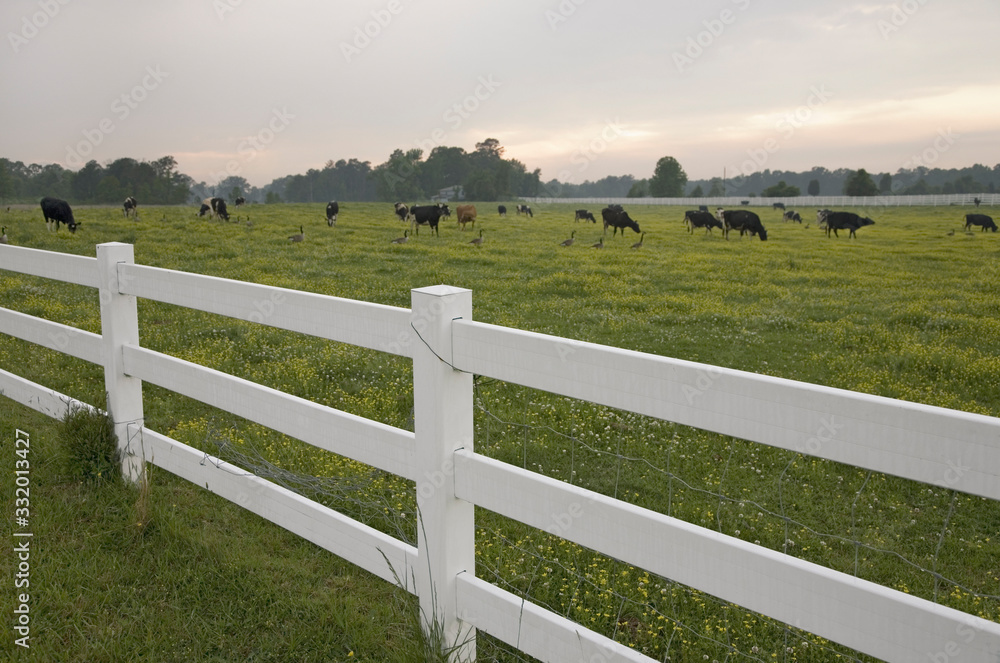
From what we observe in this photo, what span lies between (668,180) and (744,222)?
101 metres

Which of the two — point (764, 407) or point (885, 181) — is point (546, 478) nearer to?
point (764, 407)

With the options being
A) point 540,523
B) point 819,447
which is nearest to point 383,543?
point 540,523

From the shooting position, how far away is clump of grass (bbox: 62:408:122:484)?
536 cm

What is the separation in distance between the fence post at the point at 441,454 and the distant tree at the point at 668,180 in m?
139

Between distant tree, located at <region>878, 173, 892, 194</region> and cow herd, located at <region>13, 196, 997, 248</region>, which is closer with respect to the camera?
cow herd, located at <region>13, 196, 997, 248</region>

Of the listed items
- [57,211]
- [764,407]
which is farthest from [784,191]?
[764,407]

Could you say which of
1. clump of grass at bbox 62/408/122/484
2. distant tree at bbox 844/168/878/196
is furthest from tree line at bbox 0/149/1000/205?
clump of grass at bbox 62/408/122/484

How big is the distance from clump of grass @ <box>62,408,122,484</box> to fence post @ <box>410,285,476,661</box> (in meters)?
3.19

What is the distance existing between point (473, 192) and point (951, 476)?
126m

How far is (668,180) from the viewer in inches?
5394

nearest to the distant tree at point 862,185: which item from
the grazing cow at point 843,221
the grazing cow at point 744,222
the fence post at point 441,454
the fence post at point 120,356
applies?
the grazing cow at point 843,221

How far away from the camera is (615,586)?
4570 mm

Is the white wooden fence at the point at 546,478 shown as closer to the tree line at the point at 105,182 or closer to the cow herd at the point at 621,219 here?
the cow herd at the point at 621,219

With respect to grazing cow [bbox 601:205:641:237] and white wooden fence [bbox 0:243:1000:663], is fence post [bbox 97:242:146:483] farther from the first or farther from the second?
grazing cow [bbox 601:205:641:237]
